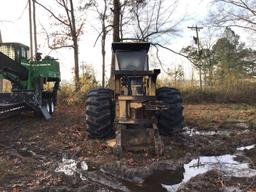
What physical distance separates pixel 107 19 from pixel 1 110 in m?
16.5

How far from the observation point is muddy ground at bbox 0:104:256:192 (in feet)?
25.2

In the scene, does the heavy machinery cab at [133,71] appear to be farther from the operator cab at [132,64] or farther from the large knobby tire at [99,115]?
the large knobby tire at [99,115]

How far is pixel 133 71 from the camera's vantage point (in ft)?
36.9

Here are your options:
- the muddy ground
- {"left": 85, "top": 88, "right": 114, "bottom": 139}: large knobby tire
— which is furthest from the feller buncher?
the muddy ground

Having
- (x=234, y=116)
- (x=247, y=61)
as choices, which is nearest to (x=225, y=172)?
(x=234, y=116)

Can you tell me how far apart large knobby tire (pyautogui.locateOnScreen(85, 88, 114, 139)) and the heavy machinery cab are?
49 centimetres

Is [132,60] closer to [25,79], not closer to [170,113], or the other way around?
[170,113]

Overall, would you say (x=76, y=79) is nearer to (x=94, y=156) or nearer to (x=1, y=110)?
(x=1, y=110)

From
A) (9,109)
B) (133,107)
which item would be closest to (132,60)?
(133,107)

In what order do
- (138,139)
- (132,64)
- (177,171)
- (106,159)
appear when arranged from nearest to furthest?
(177,171), (106,159), (138,139), (132,64)

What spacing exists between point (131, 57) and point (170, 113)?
73.7 inches

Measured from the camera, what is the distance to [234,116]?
18.0 m

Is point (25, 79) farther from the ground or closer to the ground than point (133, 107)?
farther from the ground

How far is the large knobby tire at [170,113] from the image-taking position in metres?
11.7
